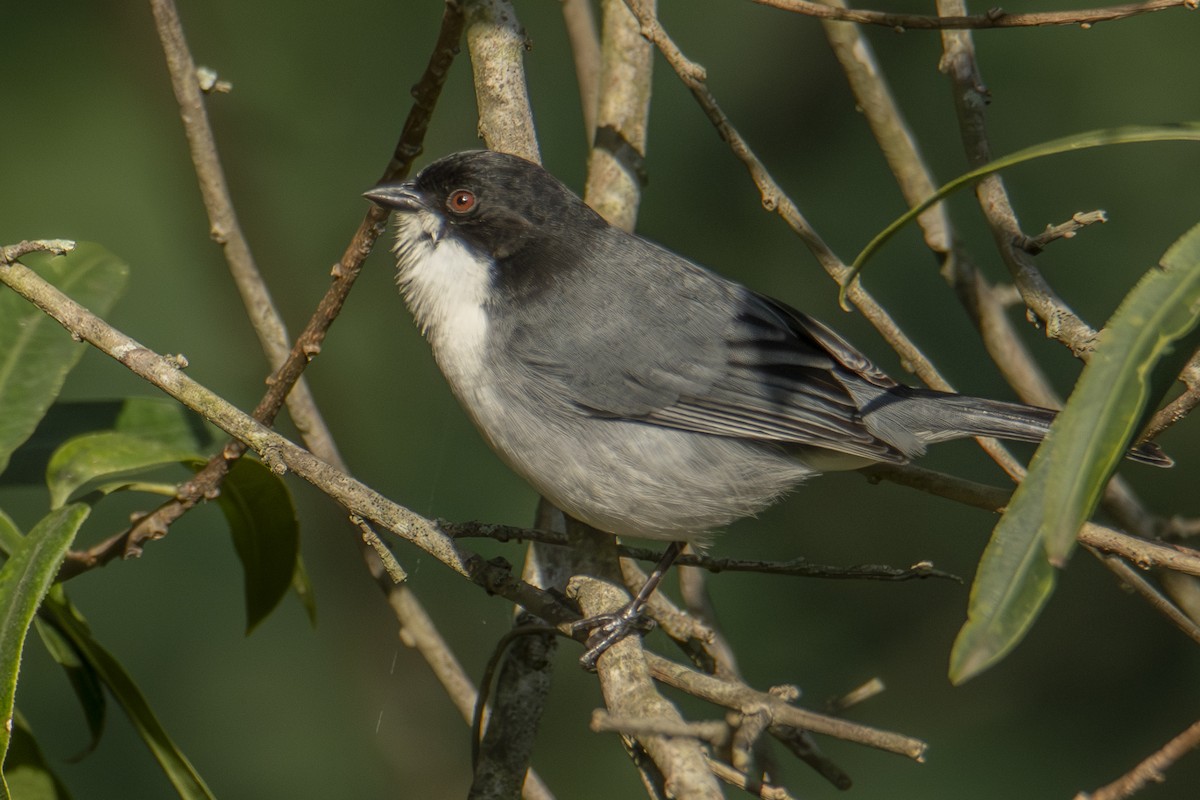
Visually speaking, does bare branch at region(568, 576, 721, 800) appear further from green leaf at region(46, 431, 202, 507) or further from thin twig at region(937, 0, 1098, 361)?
thin twig at region(937, 0, 1098, 361)

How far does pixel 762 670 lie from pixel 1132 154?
2922 mm

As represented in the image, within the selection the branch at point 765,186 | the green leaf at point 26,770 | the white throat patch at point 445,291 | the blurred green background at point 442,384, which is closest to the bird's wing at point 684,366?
the white throat patch at point 445,291

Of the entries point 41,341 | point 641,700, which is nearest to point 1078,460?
point 641,700

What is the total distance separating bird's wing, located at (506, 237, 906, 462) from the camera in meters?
3.16

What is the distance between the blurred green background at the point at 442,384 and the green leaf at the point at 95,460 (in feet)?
8.44

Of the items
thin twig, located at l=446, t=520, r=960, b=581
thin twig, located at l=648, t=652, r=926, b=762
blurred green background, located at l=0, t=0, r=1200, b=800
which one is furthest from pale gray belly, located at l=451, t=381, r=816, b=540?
blurred green background, located at l=0, t=0, r=1200, b=800

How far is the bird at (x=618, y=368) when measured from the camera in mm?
3107

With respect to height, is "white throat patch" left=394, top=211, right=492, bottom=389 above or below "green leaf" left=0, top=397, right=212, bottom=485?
above

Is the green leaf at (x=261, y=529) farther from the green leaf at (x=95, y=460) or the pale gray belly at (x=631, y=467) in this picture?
the pale gray belly at (x=631, y=467)

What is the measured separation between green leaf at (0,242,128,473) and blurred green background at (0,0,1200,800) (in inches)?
87.3

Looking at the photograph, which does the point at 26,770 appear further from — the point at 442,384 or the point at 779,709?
the point at 442,384

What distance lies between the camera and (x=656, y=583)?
3.08m

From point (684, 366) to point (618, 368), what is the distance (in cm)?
18

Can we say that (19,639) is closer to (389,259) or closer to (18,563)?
(18,563)
